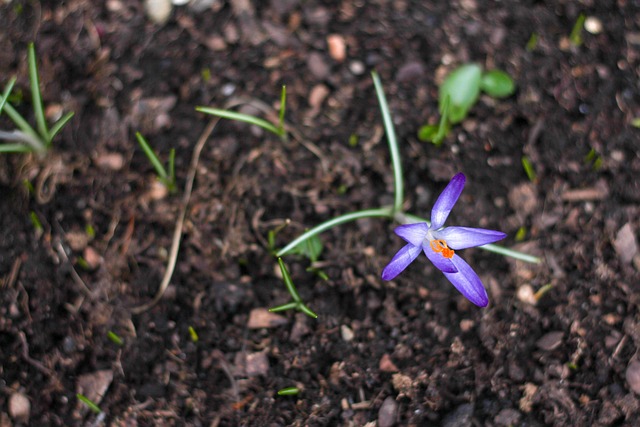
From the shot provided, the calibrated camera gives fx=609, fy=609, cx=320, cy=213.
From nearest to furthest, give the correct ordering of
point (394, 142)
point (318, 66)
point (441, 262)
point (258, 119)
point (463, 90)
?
point (441, 262) → point (394, 142) → point (258, 119) → point (463, 90) → point (318, 66)

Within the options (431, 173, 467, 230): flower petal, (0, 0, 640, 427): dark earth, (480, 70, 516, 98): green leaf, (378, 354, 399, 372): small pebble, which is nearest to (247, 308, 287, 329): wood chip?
(0, 0, 640, 427): dark earth

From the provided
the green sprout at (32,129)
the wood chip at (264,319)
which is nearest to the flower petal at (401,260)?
the wood chip at (264,319)

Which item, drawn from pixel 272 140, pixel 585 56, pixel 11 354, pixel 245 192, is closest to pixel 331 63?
pixel 272 140

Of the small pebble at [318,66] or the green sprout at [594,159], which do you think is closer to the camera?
the green sprout at [594,159]

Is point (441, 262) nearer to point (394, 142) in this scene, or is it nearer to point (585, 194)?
point (394, 142)

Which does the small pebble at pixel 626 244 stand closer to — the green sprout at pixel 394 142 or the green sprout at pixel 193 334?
the green sprout at pixel 394 142

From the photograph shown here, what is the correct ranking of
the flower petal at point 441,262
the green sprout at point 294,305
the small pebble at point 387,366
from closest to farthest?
the flower petal at point 441,262
the green sprout at point 294,305
the small pebble at point 387,366

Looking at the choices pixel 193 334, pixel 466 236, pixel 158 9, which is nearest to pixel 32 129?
pixel 158 9
